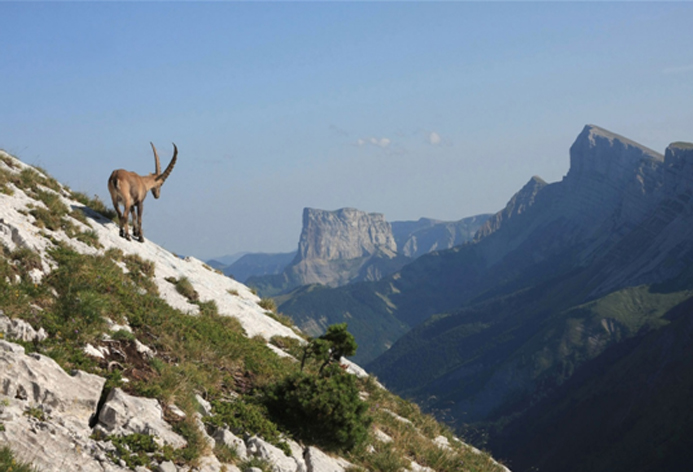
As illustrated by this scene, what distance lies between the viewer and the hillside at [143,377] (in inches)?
376

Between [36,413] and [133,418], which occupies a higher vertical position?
[133,418]

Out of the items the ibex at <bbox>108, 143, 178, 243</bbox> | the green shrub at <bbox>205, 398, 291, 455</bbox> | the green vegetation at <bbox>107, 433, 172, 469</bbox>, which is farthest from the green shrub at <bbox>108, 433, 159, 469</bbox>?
the ibex at <bbox>108, 143, 178, 243</bbox>

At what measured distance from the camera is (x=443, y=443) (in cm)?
1897

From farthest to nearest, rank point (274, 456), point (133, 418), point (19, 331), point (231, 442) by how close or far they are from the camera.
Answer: point (274, 456)
point (19, 331)
point (231, 442)
point (133, 418)

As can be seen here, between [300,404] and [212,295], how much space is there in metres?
9.09

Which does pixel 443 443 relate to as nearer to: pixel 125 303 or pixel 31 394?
pixel 125 303

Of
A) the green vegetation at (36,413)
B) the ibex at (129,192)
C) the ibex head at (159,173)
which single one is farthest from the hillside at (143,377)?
the ibex head at (159,173)

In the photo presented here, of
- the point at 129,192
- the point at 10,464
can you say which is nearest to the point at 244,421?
the point at 10,464

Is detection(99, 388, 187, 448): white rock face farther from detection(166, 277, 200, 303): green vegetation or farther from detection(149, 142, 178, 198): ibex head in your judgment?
detection(149, 142, 178, 198): ibex head

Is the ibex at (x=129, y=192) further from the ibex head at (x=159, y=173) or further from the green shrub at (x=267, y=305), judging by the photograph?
the green shrub at (x=267, y=305)

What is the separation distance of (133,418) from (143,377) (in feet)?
6.27

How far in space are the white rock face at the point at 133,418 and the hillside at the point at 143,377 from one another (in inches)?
0.9

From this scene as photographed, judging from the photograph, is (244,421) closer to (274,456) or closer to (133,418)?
(274,456)

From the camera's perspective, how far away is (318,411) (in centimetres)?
1307
